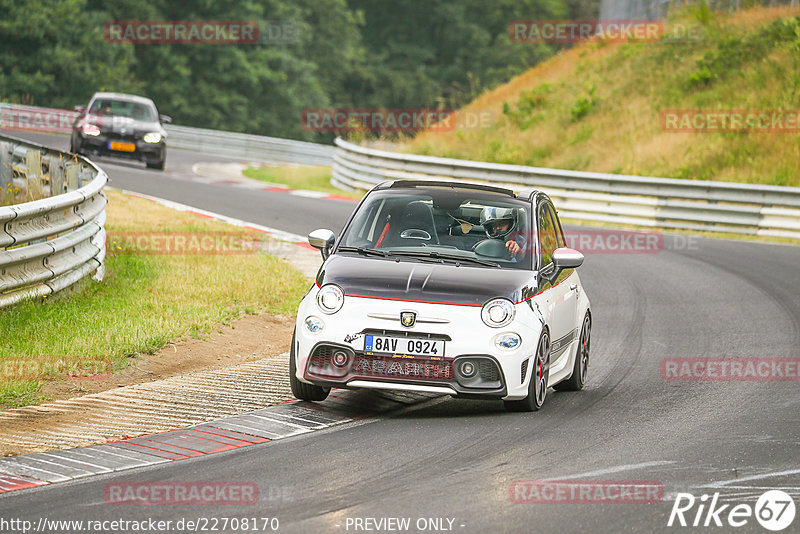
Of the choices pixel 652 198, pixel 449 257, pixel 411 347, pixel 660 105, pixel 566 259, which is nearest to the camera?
pixel 411 347

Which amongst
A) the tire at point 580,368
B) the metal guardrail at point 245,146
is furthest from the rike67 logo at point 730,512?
the metal guardrail at point 245,146

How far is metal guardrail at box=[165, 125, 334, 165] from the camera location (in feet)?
149

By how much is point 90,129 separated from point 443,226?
66.1 feet

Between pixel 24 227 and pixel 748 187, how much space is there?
1664cm

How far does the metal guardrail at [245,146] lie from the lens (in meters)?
45.4

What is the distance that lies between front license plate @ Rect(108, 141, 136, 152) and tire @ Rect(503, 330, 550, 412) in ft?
69.7

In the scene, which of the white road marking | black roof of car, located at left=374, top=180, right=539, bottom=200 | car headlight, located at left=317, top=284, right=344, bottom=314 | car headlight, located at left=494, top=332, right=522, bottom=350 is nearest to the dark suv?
black roof of car, located at left=374, top=180, right=539, bottom=200

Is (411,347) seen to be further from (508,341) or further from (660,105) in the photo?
(660,105)

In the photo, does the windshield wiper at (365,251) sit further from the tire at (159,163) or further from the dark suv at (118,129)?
the tire at (159,163)

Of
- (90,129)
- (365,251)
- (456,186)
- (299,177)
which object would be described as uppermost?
(456,186)

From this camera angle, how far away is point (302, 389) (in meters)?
8.38

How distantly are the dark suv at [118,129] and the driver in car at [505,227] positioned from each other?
63.2ft

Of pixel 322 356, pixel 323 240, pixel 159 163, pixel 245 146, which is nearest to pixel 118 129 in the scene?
pixel 159 163

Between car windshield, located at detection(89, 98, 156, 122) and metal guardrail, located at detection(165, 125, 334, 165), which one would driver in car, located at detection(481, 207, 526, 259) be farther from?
metal guardrail, located at detection(165, 125, 334, 165)
